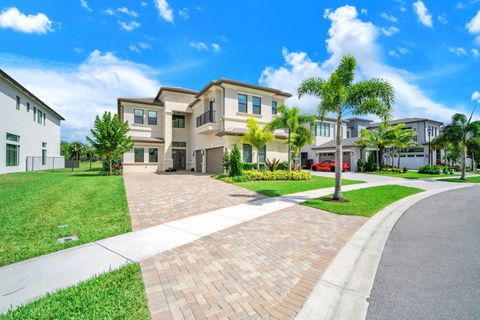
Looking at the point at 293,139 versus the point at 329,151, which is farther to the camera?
the point at 329,151

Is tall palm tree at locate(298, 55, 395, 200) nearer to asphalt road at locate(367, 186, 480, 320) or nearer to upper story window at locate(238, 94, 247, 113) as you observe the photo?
asphalt road at locate(367, 186, 480, 320)

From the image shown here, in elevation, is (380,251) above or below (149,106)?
below

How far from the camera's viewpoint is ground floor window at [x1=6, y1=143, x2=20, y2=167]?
2067cm

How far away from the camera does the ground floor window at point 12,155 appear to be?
2067 centimetres

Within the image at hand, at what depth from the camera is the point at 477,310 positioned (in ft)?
9.71

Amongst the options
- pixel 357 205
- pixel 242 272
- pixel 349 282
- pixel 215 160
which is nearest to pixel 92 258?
pixel 242 272

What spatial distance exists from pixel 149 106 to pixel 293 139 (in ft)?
58.4

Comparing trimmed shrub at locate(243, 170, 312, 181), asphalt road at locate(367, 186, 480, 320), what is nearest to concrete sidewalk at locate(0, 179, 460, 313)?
asphalt road at locate(367, 186, 480, 320)

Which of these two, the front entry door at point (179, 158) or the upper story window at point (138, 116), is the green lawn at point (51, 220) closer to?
the upper story window at point (138, 116)

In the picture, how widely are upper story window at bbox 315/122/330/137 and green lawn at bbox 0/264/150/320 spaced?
35433mm

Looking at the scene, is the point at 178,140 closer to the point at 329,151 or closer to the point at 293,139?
the point at 293,139

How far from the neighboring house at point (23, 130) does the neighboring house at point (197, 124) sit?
898cm

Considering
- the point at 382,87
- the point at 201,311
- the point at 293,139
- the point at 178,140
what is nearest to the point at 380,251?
the point at 201,311

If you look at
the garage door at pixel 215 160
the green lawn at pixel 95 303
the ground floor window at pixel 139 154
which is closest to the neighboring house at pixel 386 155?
the garage door at pixel 215 160
